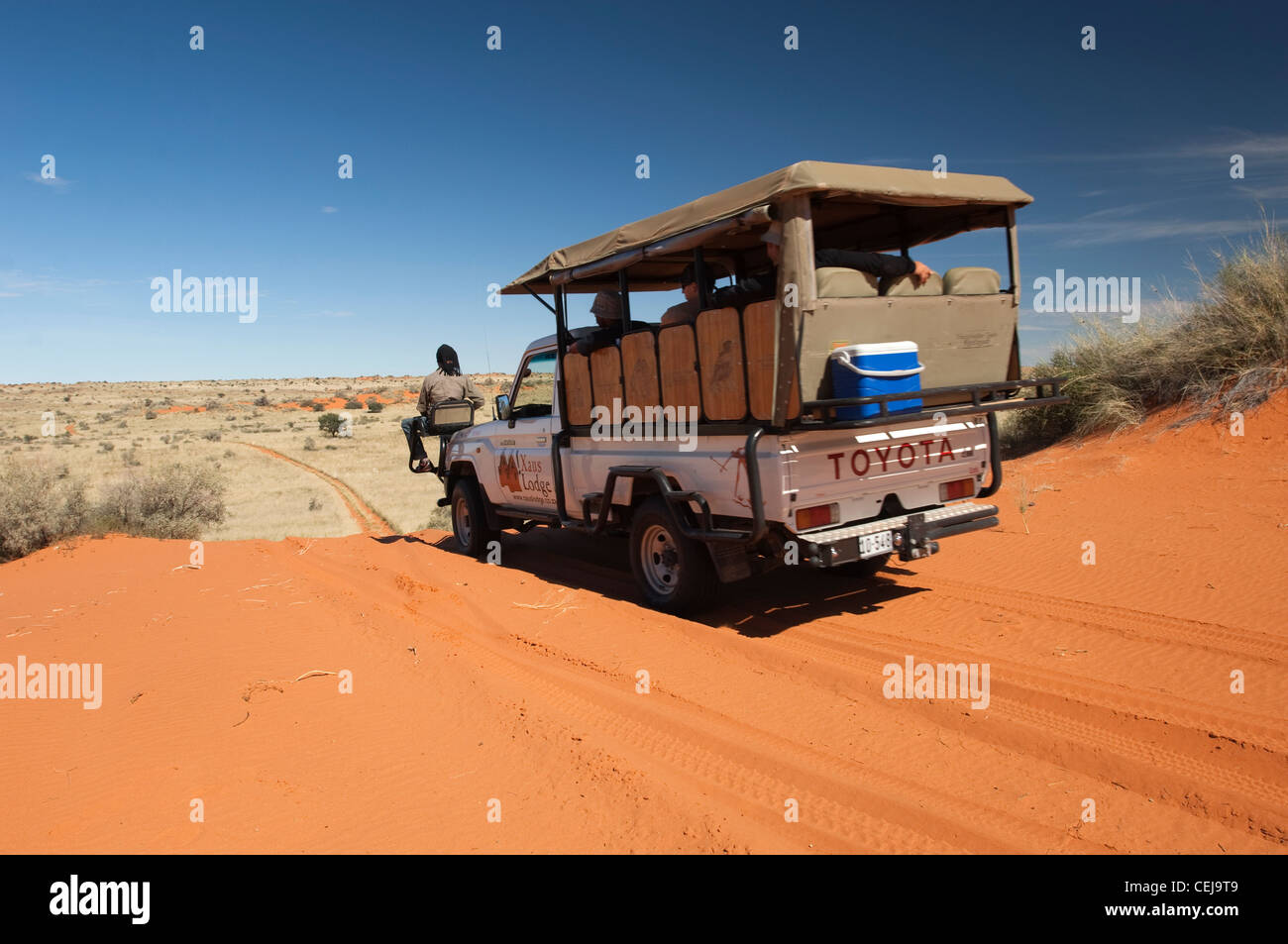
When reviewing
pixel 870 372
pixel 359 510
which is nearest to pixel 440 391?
pixel 359 510

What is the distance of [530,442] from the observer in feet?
27.8

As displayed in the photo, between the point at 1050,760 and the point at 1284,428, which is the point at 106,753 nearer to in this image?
the point at 1050,760

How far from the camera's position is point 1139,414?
40.5ft

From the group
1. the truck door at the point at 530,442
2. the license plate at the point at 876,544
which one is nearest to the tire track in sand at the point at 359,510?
the truck door at the point at 530,442

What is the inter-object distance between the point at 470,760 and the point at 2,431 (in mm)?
45997

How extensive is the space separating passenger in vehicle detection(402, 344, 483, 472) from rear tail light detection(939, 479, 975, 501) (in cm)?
628

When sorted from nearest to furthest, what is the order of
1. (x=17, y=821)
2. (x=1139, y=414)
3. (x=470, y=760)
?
(x=17, y=821) → (x=470, y=760) → (x=1139, y=414)

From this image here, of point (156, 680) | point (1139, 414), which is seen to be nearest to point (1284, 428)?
point (1139, 414)

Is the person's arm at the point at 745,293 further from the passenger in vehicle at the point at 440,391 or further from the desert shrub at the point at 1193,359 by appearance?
the desert shrub at the point at 1193,359

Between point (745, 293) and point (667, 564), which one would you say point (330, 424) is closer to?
point (667, 564)

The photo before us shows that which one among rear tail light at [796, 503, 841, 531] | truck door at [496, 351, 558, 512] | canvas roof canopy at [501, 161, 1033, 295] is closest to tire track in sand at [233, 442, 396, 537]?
truck door at [496, 351, 558, 512]

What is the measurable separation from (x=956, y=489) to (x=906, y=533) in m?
1.02

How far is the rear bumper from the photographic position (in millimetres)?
5527
